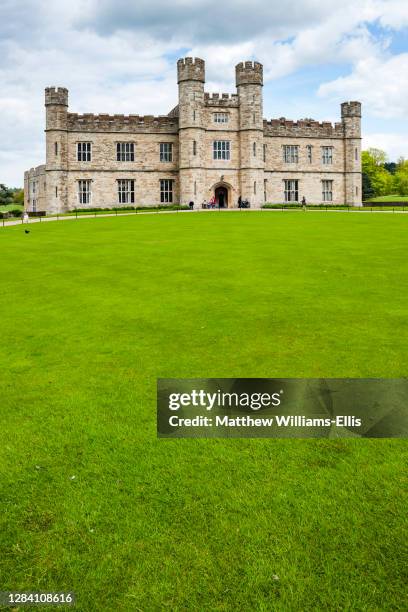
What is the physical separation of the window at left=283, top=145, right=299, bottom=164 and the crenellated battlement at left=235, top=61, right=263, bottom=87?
25.2 ft

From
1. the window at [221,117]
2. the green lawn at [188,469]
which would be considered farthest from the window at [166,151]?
the green lawn at [188,469]

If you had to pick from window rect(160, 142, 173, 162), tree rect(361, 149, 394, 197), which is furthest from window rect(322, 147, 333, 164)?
tree rect(361, 149, 394, 197)

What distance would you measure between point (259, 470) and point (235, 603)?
1666 mm

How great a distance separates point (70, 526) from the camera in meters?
4.37

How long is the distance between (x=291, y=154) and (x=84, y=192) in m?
22.8

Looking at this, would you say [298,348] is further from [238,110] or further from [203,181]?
[238,110]

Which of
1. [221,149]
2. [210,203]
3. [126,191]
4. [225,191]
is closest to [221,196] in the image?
[225,191]

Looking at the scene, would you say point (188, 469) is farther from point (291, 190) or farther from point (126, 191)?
point (291, 190)

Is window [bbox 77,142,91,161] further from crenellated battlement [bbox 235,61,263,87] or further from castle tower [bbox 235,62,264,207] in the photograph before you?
crenellated battlement [bbox 235,61,263,87]

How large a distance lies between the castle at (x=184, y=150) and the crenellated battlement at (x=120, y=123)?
0.32 ft

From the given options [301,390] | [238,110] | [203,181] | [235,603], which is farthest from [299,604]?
[238,110]

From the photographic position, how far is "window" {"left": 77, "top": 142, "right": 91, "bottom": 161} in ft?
168

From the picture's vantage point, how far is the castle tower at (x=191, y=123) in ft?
166

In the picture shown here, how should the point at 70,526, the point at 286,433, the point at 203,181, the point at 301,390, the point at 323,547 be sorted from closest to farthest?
the point at 323,547 < the point at 70,526 < the point at 286,433 < the point at 301,390 < the point at 203,181
